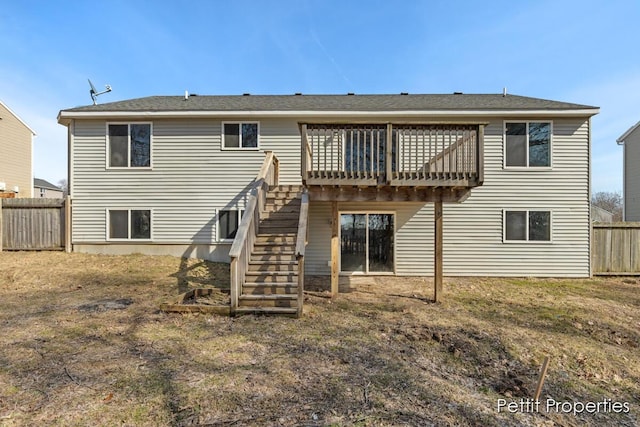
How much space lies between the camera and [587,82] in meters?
13.8

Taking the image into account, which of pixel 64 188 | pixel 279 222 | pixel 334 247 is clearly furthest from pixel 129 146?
pixel 64 188

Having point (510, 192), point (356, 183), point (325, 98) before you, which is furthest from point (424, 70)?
point (356, 183)

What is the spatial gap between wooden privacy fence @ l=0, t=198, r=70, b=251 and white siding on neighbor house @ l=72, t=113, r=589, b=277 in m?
0.45

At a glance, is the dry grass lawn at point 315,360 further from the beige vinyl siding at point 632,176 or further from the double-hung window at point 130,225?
the beige vinyl siding at point 632,176

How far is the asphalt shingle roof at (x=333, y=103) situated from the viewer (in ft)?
30.2

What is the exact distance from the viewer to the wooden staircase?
5.57 m

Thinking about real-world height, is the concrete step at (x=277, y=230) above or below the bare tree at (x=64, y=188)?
below

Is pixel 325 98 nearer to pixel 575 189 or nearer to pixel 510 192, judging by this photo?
pixel 510 192

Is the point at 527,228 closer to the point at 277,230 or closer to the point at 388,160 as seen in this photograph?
the point at 388,160

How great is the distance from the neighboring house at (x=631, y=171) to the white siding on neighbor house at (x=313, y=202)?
878cm

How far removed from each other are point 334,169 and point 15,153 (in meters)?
20.4

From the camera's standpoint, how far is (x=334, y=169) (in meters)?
8.62

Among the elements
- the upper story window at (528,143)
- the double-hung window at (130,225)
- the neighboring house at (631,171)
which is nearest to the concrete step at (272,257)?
the double-hung window at (130,225)

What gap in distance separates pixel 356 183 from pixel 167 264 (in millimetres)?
6300
